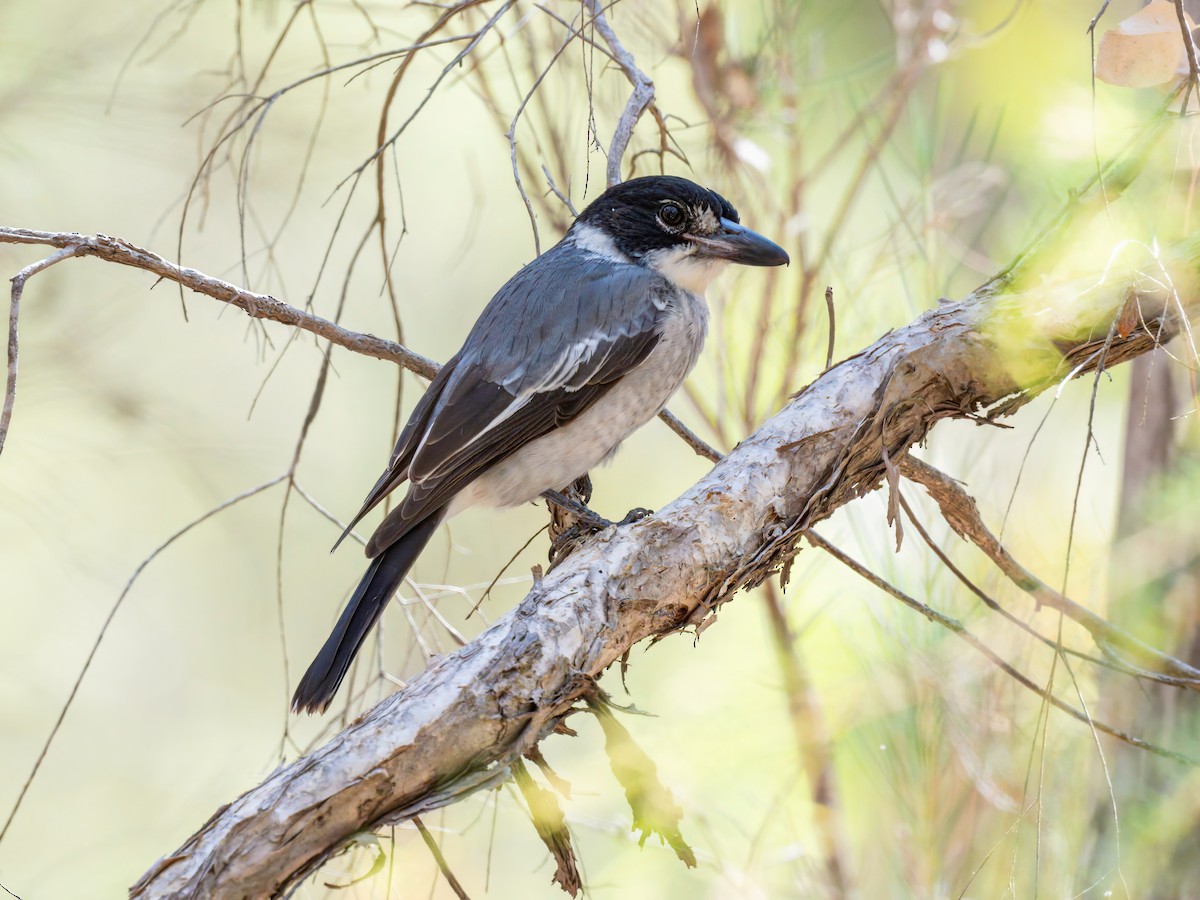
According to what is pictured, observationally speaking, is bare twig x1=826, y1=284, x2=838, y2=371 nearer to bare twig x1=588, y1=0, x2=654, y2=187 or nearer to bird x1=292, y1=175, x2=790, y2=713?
bird x1=292, y1=175, x2=790, y2=713

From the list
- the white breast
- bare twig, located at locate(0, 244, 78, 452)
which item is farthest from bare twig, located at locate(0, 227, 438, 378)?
the white breast

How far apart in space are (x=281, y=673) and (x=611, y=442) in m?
1.91

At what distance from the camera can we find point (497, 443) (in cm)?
229

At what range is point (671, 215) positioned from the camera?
251cm

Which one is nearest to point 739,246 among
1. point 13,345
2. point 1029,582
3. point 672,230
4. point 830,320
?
point 672,230

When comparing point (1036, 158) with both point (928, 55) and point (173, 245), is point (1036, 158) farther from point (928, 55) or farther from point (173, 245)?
point (173, 245)

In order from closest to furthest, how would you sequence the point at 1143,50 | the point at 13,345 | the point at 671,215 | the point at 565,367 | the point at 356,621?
the point at 13,345 → the point at 1143,50 → the point at 356,621 → the point at 565,367 → the point at 671,215

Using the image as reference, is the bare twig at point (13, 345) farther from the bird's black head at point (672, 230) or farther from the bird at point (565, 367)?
the bird's black head at point (672, 230)

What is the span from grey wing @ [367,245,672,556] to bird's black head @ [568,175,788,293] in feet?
0.25

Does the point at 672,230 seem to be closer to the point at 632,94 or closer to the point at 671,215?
the point at 671,215

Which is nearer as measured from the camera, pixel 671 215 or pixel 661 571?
pixel 661 571

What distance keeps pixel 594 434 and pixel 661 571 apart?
2.55ft

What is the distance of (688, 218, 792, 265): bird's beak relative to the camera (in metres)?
2.29

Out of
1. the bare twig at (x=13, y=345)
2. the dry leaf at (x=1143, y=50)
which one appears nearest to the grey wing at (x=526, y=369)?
the bare twig at (x=13, y=345)
